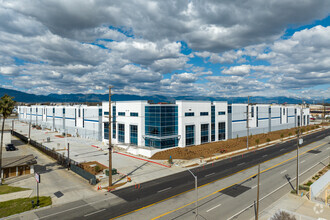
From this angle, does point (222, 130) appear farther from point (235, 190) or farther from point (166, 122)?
point (235, 190)

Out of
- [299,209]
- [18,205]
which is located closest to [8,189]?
[18,205]

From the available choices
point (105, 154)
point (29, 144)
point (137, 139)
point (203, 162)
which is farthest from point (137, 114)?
point (29, 144)

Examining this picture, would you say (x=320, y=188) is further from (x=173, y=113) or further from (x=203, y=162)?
(x=173, y=113)

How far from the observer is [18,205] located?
78.4ft

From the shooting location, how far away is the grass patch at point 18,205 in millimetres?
22453

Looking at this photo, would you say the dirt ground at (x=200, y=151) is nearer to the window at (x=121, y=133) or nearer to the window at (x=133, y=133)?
the window at (x=133, y=133)

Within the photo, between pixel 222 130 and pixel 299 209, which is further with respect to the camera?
pixel 222 130

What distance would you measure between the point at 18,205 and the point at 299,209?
3436 cm

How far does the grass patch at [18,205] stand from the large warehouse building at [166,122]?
55.5 feet

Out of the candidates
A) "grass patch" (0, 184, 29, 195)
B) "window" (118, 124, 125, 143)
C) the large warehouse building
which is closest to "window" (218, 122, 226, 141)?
the large warehouse building

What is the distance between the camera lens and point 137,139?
5591cm

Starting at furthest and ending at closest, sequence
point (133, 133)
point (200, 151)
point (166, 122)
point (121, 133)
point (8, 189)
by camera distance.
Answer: point (121, 133) → point (133, 133) → point (166, 122) → point (200, 151) → point (8, 189)

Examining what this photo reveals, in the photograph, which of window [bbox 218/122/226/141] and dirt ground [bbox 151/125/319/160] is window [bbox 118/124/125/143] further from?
window [bbox 218/122/226/141]

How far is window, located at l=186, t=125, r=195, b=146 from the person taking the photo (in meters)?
56.3
